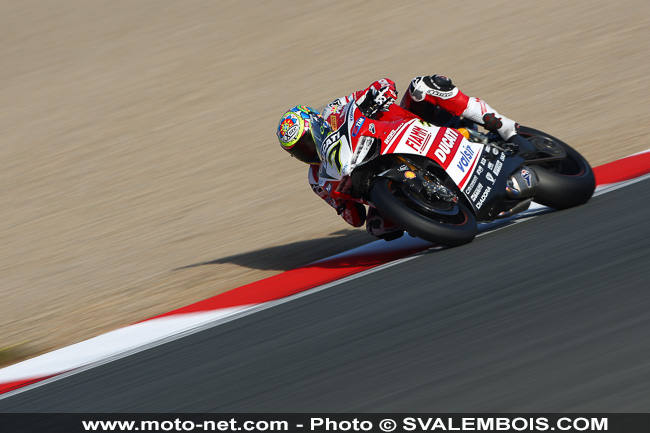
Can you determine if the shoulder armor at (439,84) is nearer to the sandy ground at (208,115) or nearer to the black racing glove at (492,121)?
the black racing glove at (492,121)

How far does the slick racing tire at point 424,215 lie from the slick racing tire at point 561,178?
611mm

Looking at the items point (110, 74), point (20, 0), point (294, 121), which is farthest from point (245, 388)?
point (20, 0)

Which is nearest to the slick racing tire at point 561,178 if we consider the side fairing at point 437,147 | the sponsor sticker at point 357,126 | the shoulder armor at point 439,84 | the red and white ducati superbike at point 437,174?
the red and white ducati superbike at point 437,174

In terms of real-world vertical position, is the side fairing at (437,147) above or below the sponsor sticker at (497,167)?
above

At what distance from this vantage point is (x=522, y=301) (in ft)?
14.7

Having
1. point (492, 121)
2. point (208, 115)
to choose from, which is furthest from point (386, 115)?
point (208, 115)

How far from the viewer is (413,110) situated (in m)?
6.55

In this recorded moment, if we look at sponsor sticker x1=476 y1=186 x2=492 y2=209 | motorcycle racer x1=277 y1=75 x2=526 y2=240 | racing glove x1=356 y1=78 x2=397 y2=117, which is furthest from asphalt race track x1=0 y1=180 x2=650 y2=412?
racing glove x1=356 y1=78 x2=397 y2=117

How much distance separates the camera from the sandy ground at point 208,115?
25.9 feet

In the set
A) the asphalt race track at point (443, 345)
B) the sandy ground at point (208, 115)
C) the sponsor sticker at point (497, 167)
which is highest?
the sandy ground at point (208, 115)

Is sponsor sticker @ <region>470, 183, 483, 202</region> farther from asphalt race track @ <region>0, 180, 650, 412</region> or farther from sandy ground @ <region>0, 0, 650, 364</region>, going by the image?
sandy ground @ <region>0, 0, 650, 364</region>

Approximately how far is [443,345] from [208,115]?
10.4 m

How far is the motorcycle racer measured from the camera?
6238 millimetres

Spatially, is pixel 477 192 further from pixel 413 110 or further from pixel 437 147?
pixel 413 110
